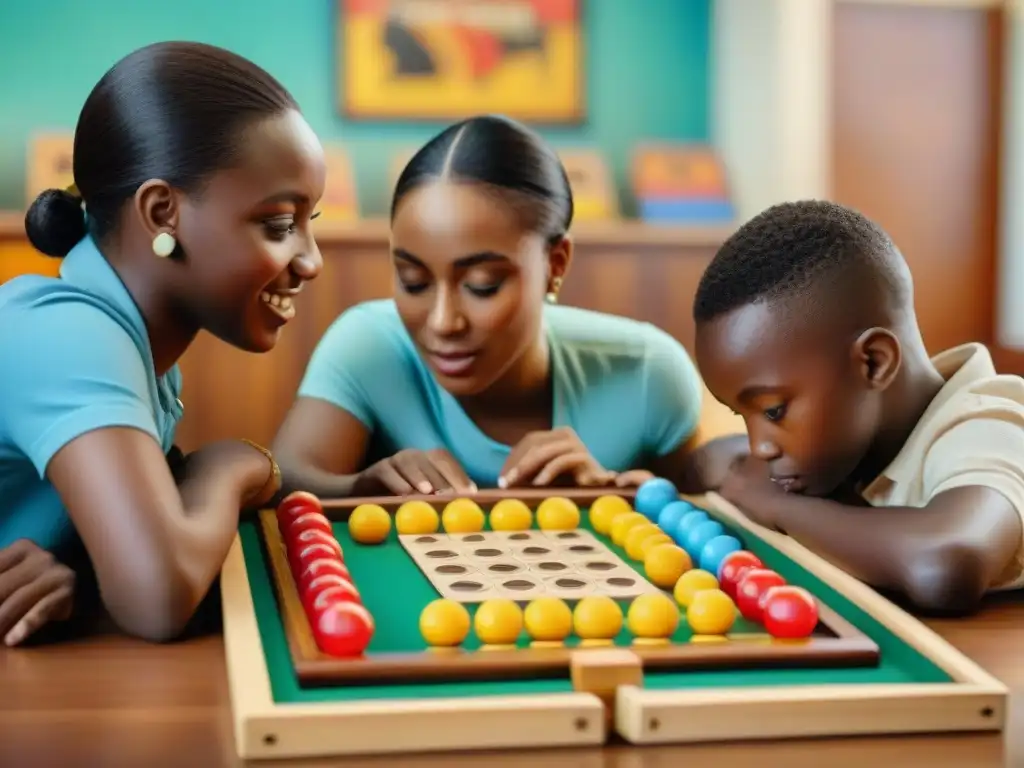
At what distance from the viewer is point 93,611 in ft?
4.22

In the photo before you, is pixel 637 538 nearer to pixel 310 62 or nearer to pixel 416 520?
pixel 416 520

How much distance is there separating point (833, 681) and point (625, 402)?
4.01 feet

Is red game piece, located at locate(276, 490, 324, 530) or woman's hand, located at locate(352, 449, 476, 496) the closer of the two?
red game piece, located at locate(276, 490, 324, 530)

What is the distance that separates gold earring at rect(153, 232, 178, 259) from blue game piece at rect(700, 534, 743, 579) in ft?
2.27

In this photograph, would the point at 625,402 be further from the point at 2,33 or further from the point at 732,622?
the point at 2,33

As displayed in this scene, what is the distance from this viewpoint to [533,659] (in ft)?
3.38

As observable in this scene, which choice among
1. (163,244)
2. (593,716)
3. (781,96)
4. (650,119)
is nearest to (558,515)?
(163,244)

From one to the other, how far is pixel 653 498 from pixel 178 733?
87 centimetres

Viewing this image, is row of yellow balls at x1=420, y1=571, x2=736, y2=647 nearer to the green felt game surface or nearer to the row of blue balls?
the green felt game surface

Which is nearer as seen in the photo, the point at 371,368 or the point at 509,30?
the point at 371,368

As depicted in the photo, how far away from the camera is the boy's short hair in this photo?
4.86ft

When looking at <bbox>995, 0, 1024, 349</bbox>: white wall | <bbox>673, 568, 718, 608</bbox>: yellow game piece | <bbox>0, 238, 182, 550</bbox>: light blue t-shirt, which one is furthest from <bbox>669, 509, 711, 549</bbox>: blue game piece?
<bbox>995, 0, 1024, 349</bbox>: white wall

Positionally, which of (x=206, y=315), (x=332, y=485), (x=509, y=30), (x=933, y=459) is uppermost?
(x=509, y=30)

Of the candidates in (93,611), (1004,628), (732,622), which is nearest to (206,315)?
(93,611)
